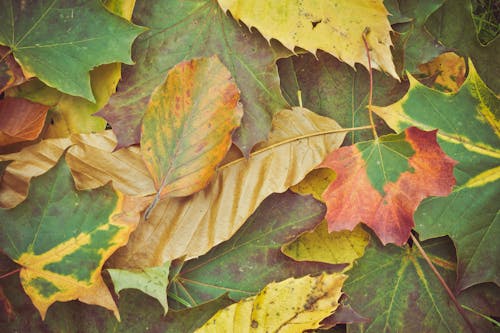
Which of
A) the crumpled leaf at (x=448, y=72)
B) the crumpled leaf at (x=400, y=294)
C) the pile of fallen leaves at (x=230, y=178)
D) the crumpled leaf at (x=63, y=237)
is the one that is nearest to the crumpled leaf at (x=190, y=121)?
the pile of fallen leaves at (x=230, y=178)

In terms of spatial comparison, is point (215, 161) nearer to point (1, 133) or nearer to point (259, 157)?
point (259, 157)

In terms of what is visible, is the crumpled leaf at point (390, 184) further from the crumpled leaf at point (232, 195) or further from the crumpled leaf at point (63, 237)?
the crumpled leaf at point (63, 237)

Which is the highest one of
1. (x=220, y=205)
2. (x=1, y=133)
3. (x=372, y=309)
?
(x=1, y=133)

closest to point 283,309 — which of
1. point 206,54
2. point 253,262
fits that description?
point 253,262

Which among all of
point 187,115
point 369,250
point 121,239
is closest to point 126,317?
point 121,239

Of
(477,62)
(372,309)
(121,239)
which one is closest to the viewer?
(121,239)

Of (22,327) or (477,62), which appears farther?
(477,62)
